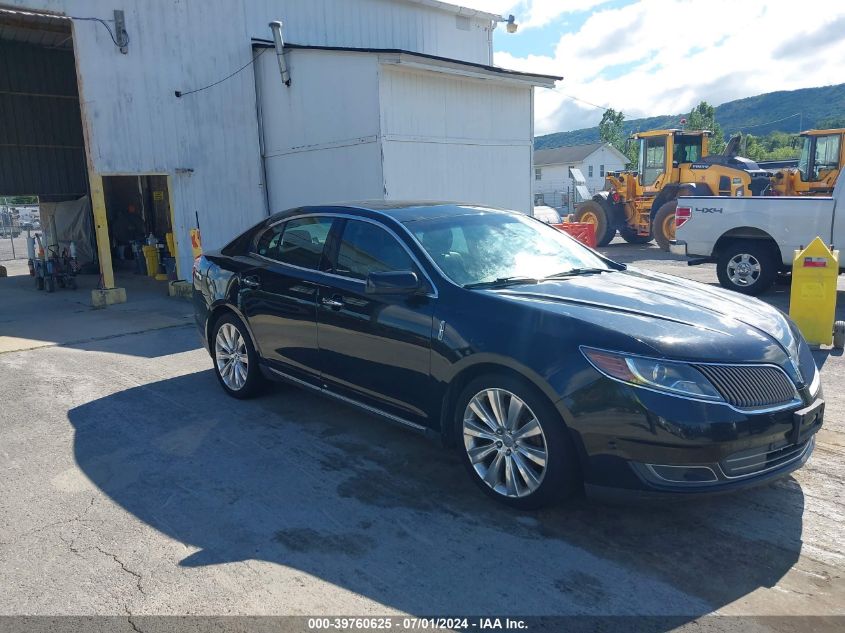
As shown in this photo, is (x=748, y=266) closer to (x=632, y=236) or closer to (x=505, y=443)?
(x=505, y=443)

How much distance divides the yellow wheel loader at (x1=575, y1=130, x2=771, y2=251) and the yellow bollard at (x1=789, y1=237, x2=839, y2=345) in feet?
34.9

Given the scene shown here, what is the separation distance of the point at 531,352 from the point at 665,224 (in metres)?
15.7

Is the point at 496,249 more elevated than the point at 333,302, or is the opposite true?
the point at 496,249

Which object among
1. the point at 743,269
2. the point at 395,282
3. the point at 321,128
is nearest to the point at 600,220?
the point at 743,269

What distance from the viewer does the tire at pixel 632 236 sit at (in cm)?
1978

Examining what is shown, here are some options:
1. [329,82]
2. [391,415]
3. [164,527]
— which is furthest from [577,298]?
[329,82]

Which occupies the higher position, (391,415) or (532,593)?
(391,415)

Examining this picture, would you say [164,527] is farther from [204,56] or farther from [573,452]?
[204,56]

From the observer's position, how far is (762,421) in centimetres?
320

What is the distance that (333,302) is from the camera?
4.58 meters

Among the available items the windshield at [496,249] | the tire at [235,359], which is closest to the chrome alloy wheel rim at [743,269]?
the windshield at [496,249]

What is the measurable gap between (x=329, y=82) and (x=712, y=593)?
409 inches

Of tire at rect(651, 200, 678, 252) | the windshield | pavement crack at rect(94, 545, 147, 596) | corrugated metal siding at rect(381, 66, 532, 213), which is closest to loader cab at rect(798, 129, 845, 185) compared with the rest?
tire at rect(651, 200, 678, 252)

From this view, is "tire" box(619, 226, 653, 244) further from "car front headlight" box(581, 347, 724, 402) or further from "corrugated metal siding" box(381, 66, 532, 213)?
"car front headlight" box(581, 347, 724, 402)
